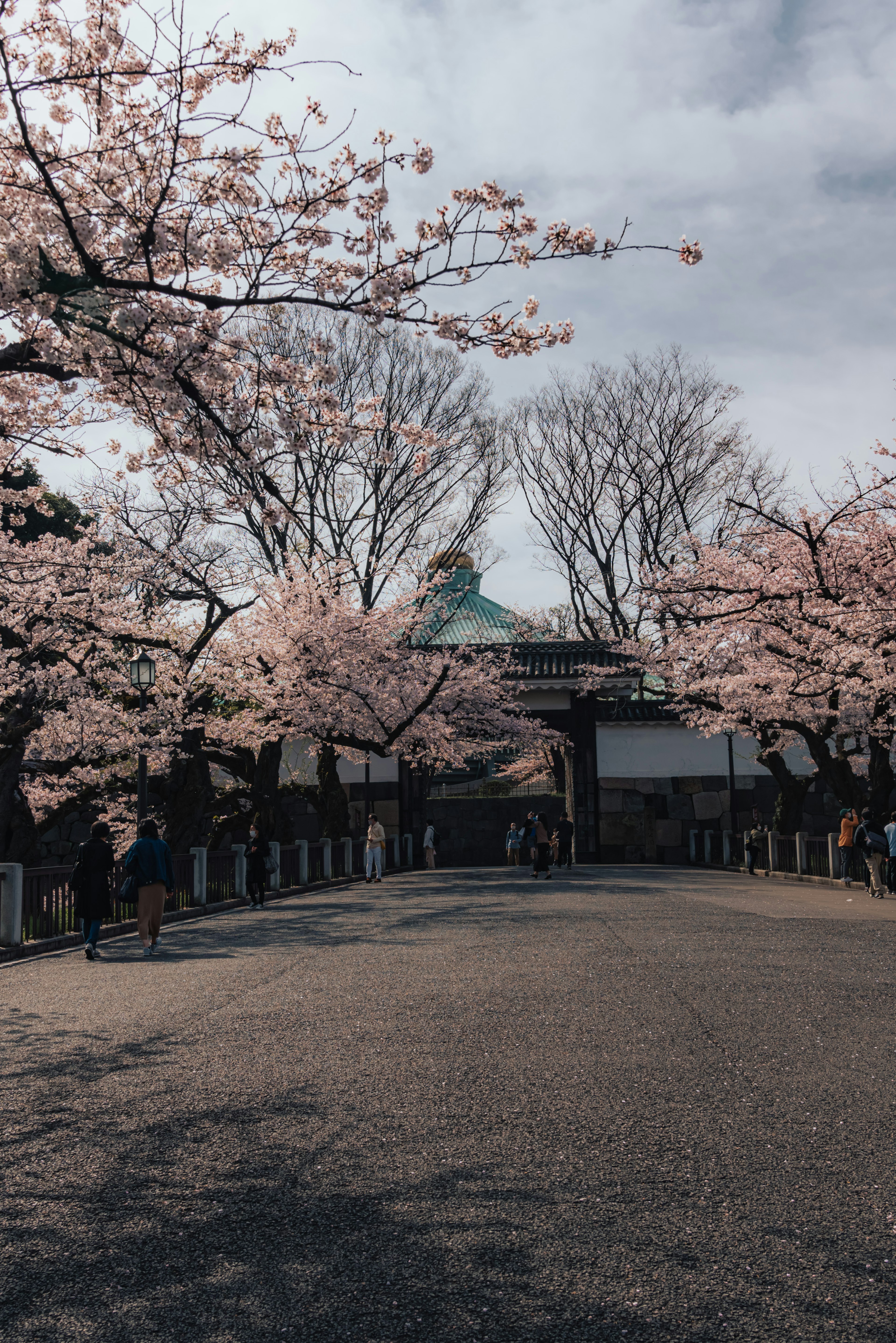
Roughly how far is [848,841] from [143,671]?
49.1ft

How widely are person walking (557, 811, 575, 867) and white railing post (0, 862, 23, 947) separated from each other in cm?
1997

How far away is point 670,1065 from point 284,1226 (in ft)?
9.84

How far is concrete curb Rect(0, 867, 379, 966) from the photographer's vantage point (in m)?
12.9

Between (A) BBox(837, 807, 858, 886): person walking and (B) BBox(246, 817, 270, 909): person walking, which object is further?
(A) BBox(837, 807, 858, 886): person walking

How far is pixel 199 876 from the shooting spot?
1814 cm

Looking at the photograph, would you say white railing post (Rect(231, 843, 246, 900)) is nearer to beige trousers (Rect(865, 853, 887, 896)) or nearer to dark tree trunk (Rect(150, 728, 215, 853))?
dark tree trunk (Rect(150, 728, 215, 853))

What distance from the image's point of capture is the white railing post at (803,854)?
87.1ft

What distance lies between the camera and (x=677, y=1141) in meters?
4.86

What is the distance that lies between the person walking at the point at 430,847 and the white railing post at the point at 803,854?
11911 millimetres

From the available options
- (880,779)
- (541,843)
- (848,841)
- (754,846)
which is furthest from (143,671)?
(754,846)

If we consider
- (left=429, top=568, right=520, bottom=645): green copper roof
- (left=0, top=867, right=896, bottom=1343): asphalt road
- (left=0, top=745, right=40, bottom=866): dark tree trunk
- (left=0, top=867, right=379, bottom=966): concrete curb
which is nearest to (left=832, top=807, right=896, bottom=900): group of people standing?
(left=0, top=867, right=896, bottom=1343): asphalt road

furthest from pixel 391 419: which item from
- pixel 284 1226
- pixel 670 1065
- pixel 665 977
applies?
pixel 284 1226

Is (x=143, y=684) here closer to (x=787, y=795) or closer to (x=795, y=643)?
(x=795, y=643)

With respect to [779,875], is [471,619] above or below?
above
